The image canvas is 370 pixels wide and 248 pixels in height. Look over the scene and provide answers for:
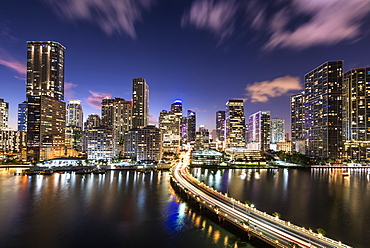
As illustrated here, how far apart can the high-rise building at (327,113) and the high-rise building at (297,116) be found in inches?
1298

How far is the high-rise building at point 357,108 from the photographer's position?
445 ft

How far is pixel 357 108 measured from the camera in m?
142

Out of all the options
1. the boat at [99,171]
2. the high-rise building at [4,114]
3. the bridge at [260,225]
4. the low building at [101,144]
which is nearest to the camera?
the bridge at [260,225]

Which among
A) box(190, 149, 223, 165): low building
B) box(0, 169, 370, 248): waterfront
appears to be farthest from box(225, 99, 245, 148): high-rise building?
box(0, 169, 370, 248): waterfront

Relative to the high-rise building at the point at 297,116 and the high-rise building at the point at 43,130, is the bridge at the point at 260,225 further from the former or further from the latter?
the high-rise building at the point at 297,116

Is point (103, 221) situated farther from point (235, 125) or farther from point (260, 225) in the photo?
point (235, 125)

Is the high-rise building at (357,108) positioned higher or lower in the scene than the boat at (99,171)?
higher

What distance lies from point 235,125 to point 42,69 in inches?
6360

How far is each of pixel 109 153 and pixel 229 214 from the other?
9774 centimetres

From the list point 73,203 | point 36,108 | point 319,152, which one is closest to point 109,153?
point 36,108

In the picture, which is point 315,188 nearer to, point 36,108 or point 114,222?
point 114,222

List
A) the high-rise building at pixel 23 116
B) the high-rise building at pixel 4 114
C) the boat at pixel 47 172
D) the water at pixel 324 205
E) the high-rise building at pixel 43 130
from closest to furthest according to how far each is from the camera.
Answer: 1. the water at pixel 324 205
2. the boat at pixel 47 172
3. the high-rise building at pixel 43 130
4. the high-rise building at pixel 23 116
5. the high-rise building at pixel 4 114

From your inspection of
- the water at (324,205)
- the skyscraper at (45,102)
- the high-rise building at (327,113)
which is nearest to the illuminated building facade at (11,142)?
the skyscraper at (45,102)

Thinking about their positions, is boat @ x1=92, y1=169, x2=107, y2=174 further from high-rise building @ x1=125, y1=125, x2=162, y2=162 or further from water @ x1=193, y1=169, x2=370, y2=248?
water @ x1=193, y1=169, x2=370, y2=248
